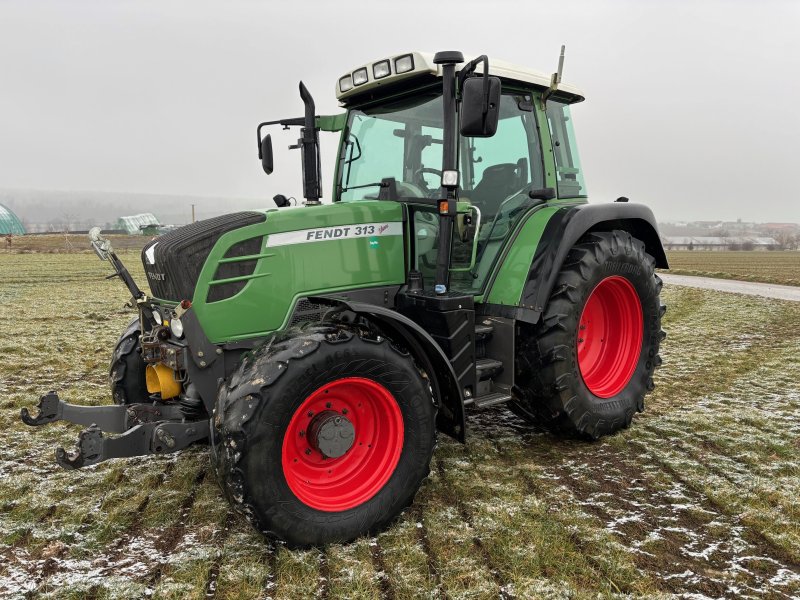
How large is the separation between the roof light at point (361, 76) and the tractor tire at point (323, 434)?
174 centimetres

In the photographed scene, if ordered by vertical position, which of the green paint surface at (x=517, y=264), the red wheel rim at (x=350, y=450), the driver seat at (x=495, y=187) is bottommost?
the red wheel rim at (x=350, y=450)

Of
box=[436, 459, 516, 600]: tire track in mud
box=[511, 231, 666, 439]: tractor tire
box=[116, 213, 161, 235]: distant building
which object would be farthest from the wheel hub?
box=[116, 213, 161, 235]: distant building

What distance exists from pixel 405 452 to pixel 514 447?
1.42 m

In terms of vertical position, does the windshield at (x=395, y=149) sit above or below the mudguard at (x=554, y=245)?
above

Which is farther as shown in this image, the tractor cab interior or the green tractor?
the tractor cab interior

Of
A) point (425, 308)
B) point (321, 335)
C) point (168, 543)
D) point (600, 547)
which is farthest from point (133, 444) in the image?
point (600, 547)

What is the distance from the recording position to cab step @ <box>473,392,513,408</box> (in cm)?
377

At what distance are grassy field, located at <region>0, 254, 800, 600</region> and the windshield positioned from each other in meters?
1.88

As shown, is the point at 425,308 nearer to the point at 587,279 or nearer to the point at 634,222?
the point at 587,279

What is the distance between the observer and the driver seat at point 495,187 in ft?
13.4

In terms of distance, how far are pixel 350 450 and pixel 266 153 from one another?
2291 mm

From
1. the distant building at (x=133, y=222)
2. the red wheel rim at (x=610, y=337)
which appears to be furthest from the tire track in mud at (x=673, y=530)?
the distant building at (x=133, y=222)

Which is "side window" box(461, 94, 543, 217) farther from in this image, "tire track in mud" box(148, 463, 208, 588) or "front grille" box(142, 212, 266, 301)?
"tire track in mud" box(148, 463, 208, 588)

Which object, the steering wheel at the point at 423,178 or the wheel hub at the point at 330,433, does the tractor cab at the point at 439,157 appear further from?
the wheel hub at the point at 330,433
